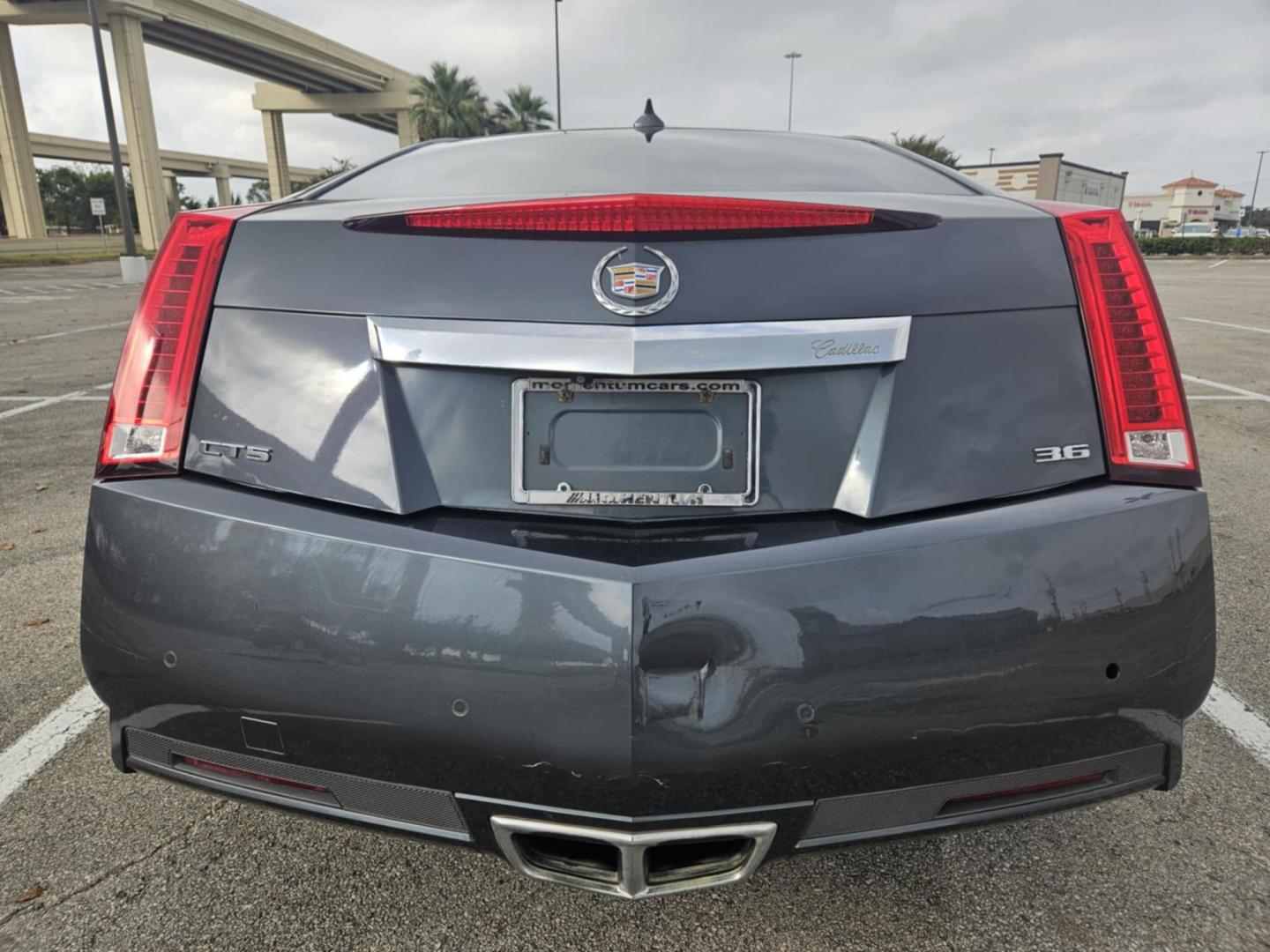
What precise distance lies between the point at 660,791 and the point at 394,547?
531 mm

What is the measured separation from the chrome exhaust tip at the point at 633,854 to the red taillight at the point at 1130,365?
2.83ft

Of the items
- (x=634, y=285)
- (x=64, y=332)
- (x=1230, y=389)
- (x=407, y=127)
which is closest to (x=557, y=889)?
(x=634, y=285)

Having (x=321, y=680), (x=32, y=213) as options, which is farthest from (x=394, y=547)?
(x=32, y=213)

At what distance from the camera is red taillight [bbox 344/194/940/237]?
4.25 feet

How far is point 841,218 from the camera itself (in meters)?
1.33

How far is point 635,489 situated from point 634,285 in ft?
1.03

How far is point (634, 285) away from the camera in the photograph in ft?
4.13

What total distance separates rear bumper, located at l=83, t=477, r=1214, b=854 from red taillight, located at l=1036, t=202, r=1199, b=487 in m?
0.07

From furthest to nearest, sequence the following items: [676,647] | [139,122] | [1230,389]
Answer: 1. [139,122]
2. [1230,389]
3. [676,647]

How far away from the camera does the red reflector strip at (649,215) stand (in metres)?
1.30

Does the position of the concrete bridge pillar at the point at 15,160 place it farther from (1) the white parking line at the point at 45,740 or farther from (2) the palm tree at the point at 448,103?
(1) the white parking line at the point at 45,740

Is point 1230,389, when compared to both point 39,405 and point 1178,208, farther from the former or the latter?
point 1178,208

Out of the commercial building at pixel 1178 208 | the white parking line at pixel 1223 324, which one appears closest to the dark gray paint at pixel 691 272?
the white parking line at pixel 1223 324

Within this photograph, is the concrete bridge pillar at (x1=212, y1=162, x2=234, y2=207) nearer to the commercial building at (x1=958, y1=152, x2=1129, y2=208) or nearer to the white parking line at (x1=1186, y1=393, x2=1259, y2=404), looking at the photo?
the commercial building at (x1=958, y1=152, x2=1129, y2=208)
